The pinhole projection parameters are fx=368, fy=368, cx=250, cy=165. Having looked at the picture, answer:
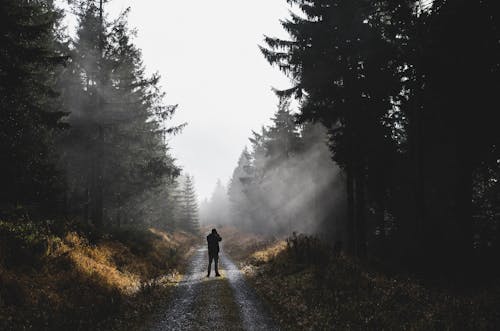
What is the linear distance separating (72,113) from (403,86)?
18574 millimetres

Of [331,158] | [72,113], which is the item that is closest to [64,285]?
[331,158]

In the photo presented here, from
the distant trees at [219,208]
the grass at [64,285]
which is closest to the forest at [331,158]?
the grass at [64,285]

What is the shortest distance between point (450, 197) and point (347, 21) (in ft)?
41.0

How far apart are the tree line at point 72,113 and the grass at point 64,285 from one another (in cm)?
244

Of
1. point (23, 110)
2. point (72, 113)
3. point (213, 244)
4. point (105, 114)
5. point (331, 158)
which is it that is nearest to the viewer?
point (23, 110)

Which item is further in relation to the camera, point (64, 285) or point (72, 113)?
point (72, 113)

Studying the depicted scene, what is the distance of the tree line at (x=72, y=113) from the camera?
14.1m

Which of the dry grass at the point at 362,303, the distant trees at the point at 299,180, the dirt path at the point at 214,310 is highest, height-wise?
the distant trees at the point at 299,180

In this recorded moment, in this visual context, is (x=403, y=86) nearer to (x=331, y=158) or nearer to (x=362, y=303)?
(x=331, y=158)

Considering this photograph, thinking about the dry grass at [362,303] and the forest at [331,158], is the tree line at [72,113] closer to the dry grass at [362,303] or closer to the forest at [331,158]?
the forest at [331,158]

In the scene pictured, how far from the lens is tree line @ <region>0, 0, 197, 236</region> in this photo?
1412 cm

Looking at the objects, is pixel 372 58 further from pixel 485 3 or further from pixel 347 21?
pixel 485 3

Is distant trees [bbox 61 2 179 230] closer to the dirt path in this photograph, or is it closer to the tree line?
the tree line

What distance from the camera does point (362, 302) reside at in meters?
9.68
